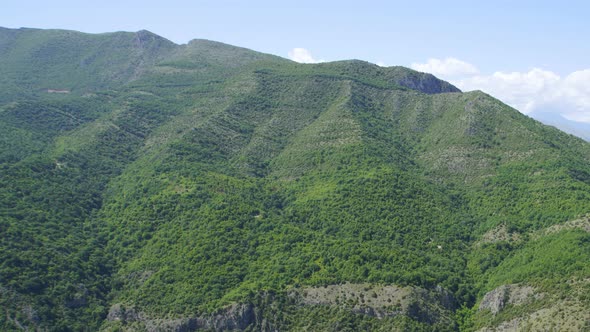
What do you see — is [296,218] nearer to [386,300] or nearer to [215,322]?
[386,300]

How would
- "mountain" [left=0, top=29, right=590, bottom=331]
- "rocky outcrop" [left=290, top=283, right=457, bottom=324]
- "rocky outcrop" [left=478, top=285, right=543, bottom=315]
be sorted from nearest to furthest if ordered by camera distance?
"rocky outcrop" [left=478, top=285, right=543, bottom=315], "rocky outcrop" [left=290, top=283, right=457, bottom=324], "mountain" [left=0, top=29, right=590, bottom=331]

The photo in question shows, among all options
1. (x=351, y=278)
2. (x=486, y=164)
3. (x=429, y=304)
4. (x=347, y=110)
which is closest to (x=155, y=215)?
(x=351, y=278)

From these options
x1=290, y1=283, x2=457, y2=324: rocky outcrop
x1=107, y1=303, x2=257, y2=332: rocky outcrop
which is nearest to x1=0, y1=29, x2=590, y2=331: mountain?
x1=107, y1=303, x2=257, y2=332: rocky outcrop

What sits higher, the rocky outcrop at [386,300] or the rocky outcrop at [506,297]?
the rocky outcrop at [506,297]

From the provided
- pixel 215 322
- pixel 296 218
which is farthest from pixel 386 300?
pixel 296 218

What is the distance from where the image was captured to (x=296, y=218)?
11350 centimetres

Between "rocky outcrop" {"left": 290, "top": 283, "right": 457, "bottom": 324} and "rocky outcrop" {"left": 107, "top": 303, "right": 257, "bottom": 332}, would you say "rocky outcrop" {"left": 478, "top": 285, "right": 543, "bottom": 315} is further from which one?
"rocky outcrop" {"left": 107, "top": 303, "right": 257, "bottom": 332}

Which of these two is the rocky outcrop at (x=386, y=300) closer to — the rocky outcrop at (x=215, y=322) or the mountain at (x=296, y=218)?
the mountain at (x=296, y=218)

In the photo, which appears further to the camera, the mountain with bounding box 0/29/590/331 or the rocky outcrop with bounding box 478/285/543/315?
the mountain with bounding box 0/29/590/331

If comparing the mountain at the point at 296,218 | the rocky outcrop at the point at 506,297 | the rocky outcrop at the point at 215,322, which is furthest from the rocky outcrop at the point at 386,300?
the rocky outcrop at the point at 215,322

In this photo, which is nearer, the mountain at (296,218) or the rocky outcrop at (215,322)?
the rocky outcrop at (215,322)

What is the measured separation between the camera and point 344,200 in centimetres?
11431

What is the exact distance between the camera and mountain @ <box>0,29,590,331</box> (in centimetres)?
8475

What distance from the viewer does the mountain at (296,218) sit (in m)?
84.8
